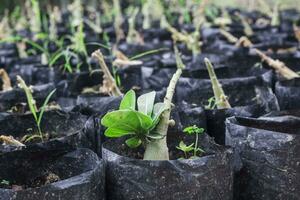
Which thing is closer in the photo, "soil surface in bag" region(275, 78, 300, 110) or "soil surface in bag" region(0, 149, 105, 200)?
"soil surface in bag" region(0, 149, 105, 200)

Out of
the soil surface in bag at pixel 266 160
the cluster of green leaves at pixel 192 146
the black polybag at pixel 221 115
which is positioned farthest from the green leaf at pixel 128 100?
the black polybag at pixel 221 115

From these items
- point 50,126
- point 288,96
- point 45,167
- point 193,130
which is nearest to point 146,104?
point 193,130

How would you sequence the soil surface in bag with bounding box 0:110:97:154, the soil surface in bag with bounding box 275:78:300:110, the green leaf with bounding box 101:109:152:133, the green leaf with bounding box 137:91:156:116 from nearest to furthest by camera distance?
the green leaf with bounding box 101:109:152:133, the green leaf with bounding box 137:91:156:116, the soil surface in bag with bounding box 0:110:97:154, the soil surface in bag with bounding box 275:78:300:110

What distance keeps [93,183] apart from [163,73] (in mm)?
1672

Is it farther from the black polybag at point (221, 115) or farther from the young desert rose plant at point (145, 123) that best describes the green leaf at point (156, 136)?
the black polybag at point (221, 115)

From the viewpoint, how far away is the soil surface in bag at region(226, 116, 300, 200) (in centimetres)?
146

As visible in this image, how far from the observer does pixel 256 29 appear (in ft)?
16.2

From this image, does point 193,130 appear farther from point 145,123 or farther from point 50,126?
point 50,126

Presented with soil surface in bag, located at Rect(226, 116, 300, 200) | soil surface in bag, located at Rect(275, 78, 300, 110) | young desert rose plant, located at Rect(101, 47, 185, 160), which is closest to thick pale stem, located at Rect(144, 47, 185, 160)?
young desert rose plant, located at Rect(101, 47, 185, 160)

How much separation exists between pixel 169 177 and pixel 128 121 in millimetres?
208

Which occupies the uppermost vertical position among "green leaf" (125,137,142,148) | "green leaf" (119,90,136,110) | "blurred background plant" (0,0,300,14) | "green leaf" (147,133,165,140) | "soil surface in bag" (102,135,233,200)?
"blurred background plant" (0,0,300,14)

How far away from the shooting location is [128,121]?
1.36 m

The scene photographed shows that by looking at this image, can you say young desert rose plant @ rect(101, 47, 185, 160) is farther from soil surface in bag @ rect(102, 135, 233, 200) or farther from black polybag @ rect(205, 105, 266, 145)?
black polybag @ rect(205, 105, 266, 145)

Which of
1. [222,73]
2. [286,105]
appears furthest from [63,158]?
[222,73]
